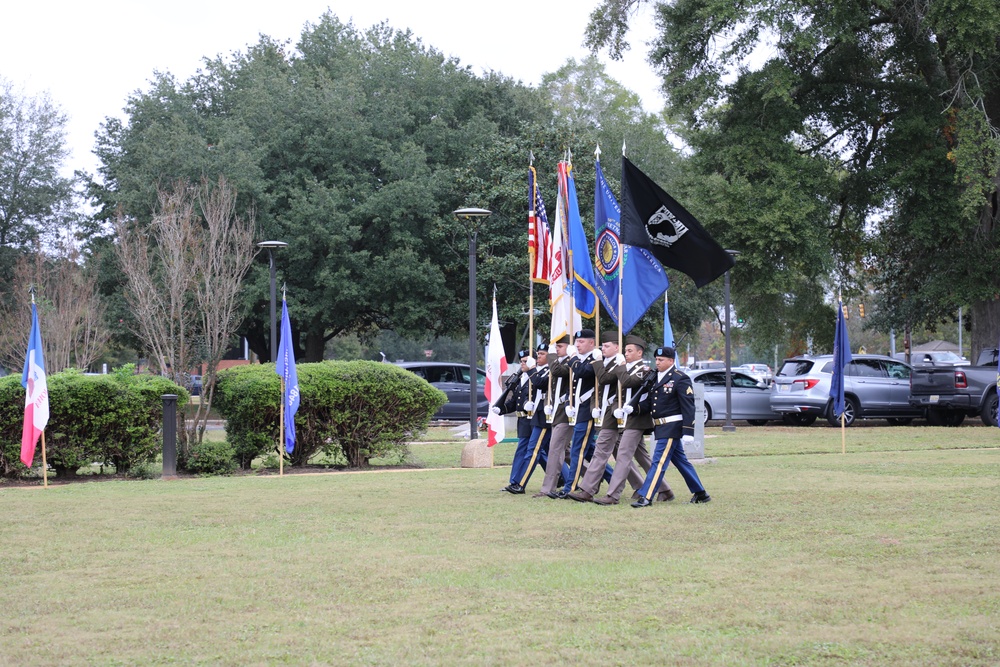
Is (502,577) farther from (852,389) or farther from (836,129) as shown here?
(836,129)

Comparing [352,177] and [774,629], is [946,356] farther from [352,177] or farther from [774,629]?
[774,629]

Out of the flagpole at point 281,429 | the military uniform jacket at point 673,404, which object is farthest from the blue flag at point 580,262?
the flagpole at point 281,429

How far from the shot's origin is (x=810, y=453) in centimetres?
1980

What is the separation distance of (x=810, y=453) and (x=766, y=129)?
40.8 feet

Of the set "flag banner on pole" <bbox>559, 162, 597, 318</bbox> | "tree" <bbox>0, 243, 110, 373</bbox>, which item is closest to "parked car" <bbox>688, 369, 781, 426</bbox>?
"flag banner on pole" <bbox>559, 162, 597, 318</bbox>

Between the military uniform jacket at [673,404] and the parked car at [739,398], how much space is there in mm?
17164

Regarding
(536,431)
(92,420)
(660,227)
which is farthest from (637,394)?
(92,420)

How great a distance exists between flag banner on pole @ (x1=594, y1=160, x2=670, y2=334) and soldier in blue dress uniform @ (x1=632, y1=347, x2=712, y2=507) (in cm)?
137

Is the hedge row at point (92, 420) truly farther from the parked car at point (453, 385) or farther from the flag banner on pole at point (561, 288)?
the parked car at point (453, 385)

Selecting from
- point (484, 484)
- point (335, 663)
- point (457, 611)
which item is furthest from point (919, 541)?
point (484, 484)

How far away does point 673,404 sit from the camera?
39.2 ft

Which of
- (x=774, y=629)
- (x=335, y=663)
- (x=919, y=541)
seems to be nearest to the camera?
(x=335, y=663)

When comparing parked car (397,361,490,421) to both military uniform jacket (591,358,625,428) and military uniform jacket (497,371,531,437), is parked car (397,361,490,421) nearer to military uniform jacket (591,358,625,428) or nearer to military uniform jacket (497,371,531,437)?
military uniform jacket (497,371,531,437)

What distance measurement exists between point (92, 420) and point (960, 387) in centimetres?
1862
